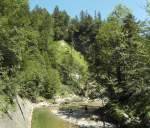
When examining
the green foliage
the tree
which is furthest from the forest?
the tree

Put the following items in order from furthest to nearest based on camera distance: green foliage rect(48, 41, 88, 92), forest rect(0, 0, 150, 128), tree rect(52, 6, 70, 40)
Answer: tree rect(52, 6, 70, 40), green foliage rect(48, 41, 88, 92), forest rect(0, 0, 150, 128)

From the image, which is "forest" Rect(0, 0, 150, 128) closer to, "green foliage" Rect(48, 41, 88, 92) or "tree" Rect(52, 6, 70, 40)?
"green foliage" Rect(48, 41, 88, 92)

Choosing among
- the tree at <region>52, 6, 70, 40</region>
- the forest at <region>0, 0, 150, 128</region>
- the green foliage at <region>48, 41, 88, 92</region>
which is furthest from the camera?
the tree at <region>52, 6, 70, 40</region>

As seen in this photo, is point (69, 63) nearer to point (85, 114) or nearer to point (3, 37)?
point (85, 114)

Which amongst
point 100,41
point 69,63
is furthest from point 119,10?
point 69,63

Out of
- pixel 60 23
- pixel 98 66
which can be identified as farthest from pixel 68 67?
pixel 98 66

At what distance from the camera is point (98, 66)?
6856 centimetres

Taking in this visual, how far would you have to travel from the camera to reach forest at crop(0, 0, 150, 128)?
40.4 m

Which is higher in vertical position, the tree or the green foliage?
the tree

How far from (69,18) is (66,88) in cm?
7300

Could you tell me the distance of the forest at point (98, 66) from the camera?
40375mm

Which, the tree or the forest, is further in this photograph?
the tree

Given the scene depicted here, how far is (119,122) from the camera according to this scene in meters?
46.8

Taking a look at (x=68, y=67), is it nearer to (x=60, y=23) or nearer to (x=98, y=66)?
(x=60, y=23)
